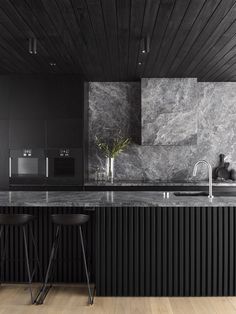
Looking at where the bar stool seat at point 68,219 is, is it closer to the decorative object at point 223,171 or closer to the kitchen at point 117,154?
the kitchen at point 117,154

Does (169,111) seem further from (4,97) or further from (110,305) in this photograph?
(110,305)

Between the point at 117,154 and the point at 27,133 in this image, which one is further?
the point at 117,154

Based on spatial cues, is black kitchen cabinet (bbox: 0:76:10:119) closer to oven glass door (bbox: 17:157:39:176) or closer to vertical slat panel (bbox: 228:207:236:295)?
oven glass door (bbox: 17:157:39:176)

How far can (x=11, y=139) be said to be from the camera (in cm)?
586

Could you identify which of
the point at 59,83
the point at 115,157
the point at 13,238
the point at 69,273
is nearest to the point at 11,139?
the point at 59,83

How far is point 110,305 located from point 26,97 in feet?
12.0

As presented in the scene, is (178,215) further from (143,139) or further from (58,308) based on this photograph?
(143,139)

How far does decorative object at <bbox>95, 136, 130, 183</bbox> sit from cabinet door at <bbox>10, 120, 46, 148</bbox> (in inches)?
42.7

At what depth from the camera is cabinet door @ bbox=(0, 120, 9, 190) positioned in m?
5.86

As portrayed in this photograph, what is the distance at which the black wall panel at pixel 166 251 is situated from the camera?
11.8 feet

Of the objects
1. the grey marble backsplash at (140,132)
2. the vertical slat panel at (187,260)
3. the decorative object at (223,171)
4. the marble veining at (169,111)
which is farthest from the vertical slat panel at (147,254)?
the decorative object at (223,171)

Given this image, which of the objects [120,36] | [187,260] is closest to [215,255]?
[187,260]

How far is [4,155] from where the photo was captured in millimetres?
5887

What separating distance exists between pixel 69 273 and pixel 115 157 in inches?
117
